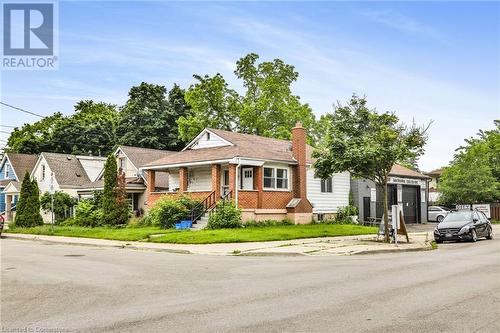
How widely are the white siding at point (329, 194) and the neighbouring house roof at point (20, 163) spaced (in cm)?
3053

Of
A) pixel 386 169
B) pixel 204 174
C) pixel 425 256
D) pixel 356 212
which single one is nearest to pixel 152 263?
pixel 425 256

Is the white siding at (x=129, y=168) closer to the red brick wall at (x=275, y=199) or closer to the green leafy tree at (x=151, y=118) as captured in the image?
the red brick wall at (x=275, y=199)

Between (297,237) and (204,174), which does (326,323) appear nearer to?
(297,237)

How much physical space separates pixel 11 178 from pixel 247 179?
31.0 metres

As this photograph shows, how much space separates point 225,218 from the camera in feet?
93.5

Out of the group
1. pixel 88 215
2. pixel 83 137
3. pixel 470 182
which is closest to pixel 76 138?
pixel 83 137

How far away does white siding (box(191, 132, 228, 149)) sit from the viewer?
34.2 metres

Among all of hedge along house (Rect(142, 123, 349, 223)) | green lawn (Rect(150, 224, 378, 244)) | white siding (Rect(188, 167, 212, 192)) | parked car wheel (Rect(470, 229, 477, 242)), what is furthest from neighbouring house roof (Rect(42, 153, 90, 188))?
parked car wheel (Rect(470, 229, 477, 242))

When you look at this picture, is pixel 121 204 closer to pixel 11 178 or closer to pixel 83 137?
pixel 11 178

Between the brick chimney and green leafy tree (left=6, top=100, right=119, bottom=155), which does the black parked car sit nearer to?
the brick chimney

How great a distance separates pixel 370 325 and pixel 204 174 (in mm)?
27299

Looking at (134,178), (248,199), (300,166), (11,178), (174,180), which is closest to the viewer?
(248,199)

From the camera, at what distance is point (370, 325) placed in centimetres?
757

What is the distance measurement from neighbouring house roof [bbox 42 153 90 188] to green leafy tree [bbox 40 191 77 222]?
349 cm
